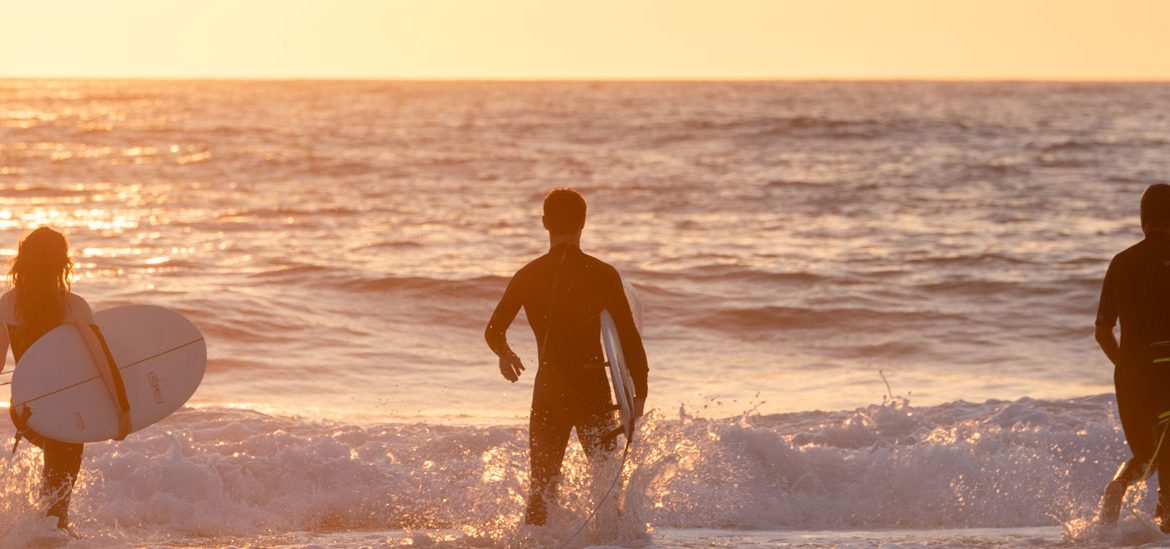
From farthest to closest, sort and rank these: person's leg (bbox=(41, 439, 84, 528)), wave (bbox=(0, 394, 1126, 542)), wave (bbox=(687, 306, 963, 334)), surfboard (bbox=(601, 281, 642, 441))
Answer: wave (bbox=(687, 306, 963, 334))
wave (bbox=(0, 394, 1126, 542))
person's leg (bbox=(41, 439, 84, 528))
surfboard (bbox=(601, 281, 642, 441))

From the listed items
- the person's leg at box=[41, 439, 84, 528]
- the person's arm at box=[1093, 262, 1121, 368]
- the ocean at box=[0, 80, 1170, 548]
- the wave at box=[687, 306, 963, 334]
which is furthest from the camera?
the wave at box=[687, 306, 963, 334]

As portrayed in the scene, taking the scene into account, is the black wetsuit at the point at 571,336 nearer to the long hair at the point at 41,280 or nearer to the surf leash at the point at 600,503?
the surf leash at the point at 600,503

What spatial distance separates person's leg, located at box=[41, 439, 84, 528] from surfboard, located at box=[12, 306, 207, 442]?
15 centimetres

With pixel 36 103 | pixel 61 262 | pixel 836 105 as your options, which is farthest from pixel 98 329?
pixel 36 103

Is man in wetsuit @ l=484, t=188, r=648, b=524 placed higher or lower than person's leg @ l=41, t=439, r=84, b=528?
higher

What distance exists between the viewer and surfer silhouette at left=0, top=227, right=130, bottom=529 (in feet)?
19.6

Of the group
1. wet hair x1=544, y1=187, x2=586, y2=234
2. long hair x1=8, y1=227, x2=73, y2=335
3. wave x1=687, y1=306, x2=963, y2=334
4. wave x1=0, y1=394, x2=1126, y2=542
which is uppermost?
wet hair x1=544, y1=187, x2=586, y2=234

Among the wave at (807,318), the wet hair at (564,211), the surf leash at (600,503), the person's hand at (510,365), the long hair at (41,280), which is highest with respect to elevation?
the wet hair at (564,211)

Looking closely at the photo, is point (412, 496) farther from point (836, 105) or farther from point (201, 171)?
point (836, 105)

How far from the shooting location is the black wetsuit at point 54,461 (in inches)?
238

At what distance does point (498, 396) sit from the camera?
35.4ft

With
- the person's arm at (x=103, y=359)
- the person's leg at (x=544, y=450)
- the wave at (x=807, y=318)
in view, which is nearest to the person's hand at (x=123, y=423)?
the person's arm at (x=103, y=359)

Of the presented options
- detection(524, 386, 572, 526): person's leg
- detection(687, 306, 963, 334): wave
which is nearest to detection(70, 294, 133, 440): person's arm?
detection(524, 386, 572, 526): person's leg

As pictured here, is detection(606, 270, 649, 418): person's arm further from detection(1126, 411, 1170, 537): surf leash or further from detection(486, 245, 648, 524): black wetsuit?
detection(1126, 411, 1170, 537): surf leash
